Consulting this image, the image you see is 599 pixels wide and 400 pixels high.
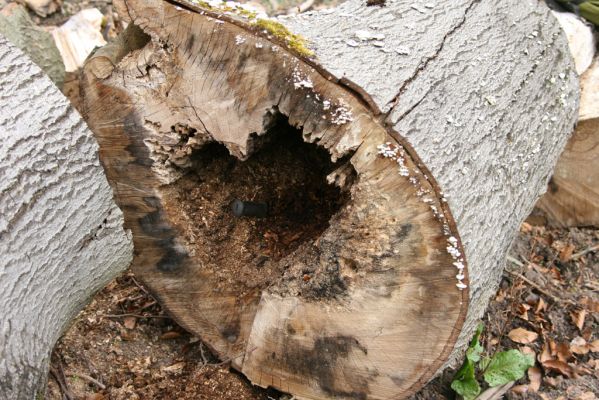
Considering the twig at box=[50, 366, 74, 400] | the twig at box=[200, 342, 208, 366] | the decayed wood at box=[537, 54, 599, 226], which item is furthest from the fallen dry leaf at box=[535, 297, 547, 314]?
the twig at box=[50, 366, 74, 400]

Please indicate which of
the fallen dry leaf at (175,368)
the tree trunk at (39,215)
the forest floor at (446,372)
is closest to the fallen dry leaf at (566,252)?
the forest floor at (446,372)

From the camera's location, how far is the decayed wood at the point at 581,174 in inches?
117

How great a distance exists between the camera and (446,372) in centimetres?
238

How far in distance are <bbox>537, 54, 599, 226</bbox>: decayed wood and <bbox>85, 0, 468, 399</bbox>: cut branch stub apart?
1.47 metres

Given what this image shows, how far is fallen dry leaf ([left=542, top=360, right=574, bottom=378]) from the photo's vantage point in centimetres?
245

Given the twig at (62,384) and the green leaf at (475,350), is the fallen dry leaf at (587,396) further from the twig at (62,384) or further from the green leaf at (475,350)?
the twig at (62,384)

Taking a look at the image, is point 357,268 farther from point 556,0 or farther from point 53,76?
point 556,0

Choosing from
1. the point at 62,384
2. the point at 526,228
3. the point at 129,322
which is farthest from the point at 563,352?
the point at 62,384

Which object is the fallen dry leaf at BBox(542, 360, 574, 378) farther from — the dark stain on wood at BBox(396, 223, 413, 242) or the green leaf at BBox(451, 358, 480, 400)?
the dark stain on wood at BBox(396, 223, 413, 242)

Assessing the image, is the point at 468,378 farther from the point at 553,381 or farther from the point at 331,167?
the point at 331,167

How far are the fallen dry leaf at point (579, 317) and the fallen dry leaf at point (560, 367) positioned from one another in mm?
254

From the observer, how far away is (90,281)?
1932 mm

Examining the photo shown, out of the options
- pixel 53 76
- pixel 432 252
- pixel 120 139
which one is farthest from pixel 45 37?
pixel 432 252

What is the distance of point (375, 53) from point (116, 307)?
4.93ft
